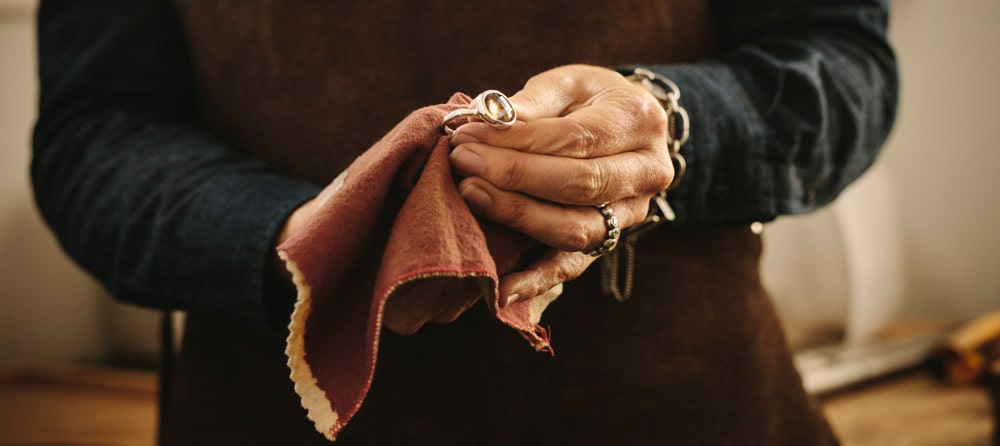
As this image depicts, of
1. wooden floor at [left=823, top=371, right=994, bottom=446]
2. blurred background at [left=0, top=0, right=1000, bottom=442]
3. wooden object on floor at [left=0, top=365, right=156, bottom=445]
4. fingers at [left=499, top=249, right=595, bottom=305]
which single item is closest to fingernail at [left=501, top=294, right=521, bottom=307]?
fingers at [left=499, top=249, right=595, bottom=305]

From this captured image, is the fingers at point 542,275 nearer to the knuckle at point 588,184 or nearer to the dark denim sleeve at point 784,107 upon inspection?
the knuckle at point 588,184

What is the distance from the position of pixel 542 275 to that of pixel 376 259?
3.9 inches

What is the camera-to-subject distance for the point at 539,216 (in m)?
0.39

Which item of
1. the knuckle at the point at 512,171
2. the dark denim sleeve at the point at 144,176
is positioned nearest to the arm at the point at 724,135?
the knuckle at the point at 512,171

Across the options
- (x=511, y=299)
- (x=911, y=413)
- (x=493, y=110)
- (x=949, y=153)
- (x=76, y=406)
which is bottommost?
(x=76, y=406)

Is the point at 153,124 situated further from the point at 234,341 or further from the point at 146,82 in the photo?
the point at 234,341

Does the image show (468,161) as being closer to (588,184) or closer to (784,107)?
(588,184)

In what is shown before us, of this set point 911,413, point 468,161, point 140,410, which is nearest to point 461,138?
point 468,161

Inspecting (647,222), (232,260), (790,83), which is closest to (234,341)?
(232,260)

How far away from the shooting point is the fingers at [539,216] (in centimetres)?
38

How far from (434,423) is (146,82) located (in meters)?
0.43

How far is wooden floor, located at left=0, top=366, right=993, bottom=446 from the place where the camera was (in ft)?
3.71

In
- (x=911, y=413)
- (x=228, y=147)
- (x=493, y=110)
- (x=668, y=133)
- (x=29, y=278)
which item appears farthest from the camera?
(x=29, y=278)

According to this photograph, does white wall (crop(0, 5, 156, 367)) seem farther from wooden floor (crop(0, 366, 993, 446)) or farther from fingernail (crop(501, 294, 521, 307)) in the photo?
fingernail (crop(501, 294, 521, 307))
